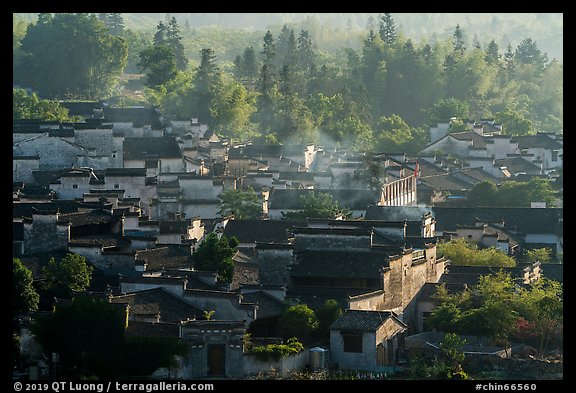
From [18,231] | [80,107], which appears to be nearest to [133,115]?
[80,107]

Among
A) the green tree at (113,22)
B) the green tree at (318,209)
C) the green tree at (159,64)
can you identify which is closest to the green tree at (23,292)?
the green tree at (318,209)

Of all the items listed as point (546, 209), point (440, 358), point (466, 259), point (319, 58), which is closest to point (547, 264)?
point (466, 259)

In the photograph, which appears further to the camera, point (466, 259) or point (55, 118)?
point (55, 118)

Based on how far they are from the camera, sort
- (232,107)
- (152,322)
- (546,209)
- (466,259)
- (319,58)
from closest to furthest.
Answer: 1. (152,322)
2. (466,259)
3. (546,209)
4. (232,107)
5. (319,58)

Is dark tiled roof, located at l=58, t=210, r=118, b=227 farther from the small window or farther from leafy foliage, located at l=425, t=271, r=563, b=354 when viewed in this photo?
the small window

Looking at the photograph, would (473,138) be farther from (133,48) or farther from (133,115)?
(133,48)

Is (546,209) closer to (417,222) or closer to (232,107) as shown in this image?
(417,222)
